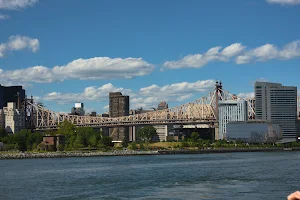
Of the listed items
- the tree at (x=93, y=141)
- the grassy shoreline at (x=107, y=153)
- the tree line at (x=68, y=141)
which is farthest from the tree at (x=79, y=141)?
the grassy shoreline at (x=107, y=153)

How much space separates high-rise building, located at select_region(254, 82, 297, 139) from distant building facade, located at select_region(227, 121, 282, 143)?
878 centimetres

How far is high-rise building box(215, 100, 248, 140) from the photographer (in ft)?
529

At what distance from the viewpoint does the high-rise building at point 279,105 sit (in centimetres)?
15738

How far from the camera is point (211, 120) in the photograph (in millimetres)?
157625

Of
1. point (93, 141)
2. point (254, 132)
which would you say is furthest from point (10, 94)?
point (254, 132)

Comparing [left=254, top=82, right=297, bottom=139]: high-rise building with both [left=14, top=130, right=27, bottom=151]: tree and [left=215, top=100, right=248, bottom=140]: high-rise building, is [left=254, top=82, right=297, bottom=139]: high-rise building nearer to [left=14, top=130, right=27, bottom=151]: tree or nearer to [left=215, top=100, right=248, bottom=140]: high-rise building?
[left=215, top=100, right=248, bottom=140]: high-rise building

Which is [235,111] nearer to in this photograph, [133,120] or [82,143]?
[133,120]

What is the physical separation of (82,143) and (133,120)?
33833 mm

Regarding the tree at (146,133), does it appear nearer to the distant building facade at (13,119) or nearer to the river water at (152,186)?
the distant building facade at (13,119)

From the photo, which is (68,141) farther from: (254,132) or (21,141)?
(254,132)

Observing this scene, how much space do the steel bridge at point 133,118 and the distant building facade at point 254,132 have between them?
8210 mm

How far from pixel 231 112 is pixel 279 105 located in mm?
13541

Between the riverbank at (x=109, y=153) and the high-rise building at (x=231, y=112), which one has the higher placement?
the high-rise building at (x=231, y=112)

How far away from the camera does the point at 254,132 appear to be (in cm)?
14512
